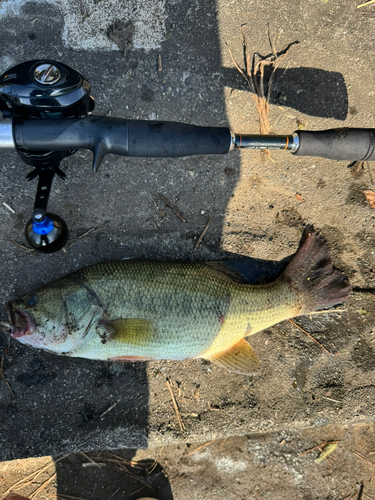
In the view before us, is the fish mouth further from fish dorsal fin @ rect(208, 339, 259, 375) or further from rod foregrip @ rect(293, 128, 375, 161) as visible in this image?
rod foregrip @ rect(293, 128, 375, 161)

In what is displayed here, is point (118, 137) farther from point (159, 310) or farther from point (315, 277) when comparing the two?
point (315, 277)

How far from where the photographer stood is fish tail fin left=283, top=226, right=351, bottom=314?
2.73m

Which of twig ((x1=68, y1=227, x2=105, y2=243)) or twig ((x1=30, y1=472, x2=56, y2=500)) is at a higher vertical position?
twig ((x1=68, y1=227, x2=105, y2=243))

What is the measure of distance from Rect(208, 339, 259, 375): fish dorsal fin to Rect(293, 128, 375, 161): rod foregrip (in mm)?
1654

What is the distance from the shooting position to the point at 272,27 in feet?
9.34

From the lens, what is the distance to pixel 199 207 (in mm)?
2846

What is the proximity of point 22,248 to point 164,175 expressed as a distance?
4.64 ft

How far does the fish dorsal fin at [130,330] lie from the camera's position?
232 cm

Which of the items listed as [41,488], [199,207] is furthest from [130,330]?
[41,488]

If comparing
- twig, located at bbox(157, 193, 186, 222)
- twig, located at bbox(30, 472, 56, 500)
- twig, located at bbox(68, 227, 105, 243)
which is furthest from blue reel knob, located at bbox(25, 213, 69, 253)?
twig, located at bbox(30, 472, 56, 500)

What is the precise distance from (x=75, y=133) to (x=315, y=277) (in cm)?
228

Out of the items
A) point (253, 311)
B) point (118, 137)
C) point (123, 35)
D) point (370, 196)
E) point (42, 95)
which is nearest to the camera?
point (42, 95)

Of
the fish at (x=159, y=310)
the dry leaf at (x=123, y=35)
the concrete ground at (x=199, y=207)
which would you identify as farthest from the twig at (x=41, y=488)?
the dry leaf at (x=123, y=35)

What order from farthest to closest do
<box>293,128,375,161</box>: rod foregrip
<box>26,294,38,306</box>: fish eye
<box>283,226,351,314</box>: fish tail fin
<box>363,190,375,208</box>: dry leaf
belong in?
1. <box>363,190,375,208</box>: dry leaf
2. <box>283,226,351,314</box>: fish tail fin
3. <box>26,294,38,306</box>: fish eye
4. <box>293,128,375,161</box>: rod foregrip
